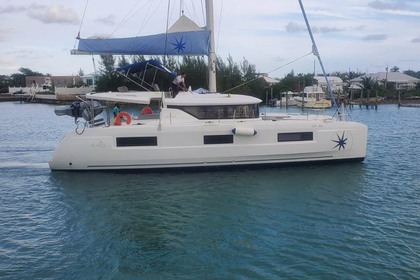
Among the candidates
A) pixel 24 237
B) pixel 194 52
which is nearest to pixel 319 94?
pixel 194 52

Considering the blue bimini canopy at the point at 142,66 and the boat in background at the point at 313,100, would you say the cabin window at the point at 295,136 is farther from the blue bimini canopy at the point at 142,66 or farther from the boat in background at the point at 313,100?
the boat in background at the point at 313,100

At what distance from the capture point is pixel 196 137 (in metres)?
14.9

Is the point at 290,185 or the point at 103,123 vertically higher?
the point at 103,123

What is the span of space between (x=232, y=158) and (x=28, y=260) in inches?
328

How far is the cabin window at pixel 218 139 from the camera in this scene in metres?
15.0

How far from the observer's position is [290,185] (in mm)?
13828

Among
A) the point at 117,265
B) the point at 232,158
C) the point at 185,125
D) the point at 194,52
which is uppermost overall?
the point at 194,52

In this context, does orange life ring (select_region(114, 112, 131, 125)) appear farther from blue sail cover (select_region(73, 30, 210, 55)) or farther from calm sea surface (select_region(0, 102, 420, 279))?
blue sail cover (select_region(73, 30, 210, 55))

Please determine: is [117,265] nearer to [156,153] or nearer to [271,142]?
[156,153]

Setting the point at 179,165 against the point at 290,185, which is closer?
the point at 290,185

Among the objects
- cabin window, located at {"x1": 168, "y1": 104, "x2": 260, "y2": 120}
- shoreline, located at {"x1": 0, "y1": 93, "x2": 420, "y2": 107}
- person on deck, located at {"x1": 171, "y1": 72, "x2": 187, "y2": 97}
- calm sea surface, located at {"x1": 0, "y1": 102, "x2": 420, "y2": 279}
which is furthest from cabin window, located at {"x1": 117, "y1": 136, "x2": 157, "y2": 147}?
shoreline, located at {"x1": 0, "y1": 93, "x2": 420, "y2": 107}

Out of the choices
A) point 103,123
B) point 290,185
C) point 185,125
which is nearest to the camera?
point 290,185

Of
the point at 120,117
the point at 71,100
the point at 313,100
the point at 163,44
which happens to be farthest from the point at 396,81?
the point at 120,117

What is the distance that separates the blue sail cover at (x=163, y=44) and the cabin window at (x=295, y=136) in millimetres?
4670
